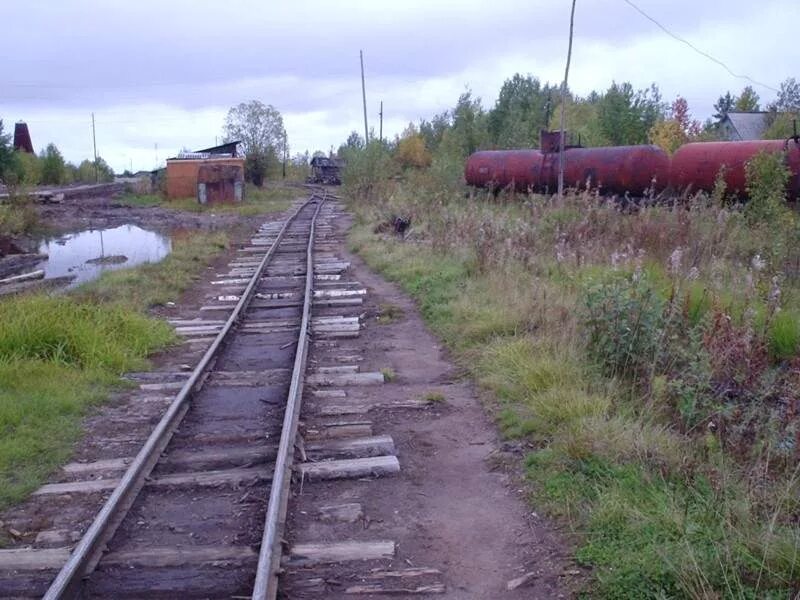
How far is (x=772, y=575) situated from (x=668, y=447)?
1.65 m

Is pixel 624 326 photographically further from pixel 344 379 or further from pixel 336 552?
pixel 336 552

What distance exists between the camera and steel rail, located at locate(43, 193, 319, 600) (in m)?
4.05

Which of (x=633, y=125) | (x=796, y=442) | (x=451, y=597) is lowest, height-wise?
(x=451, y=597)

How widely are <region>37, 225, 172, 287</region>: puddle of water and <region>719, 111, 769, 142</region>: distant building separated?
4168cm

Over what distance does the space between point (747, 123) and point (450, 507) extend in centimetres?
5923

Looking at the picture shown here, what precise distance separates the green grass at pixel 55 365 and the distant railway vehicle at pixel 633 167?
882 cm

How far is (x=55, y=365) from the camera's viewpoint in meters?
8.02

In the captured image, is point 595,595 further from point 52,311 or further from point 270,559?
point 52,311

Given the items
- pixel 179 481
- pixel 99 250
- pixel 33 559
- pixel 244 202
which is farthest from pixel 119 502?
pixel 244 202

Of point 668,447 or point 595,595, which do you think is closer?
point 595,595

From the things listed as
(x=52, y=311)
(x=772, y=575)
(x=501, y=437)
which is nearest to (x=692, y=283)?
(x=501, y=437)

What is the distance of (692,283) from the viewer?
344 inches

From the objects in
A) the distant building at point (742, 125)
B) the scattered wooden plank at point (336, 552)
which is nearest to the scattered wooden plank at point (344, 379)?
the scattered wooden plank at point (336, 552)

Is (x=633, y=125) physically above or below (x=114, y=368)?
above
